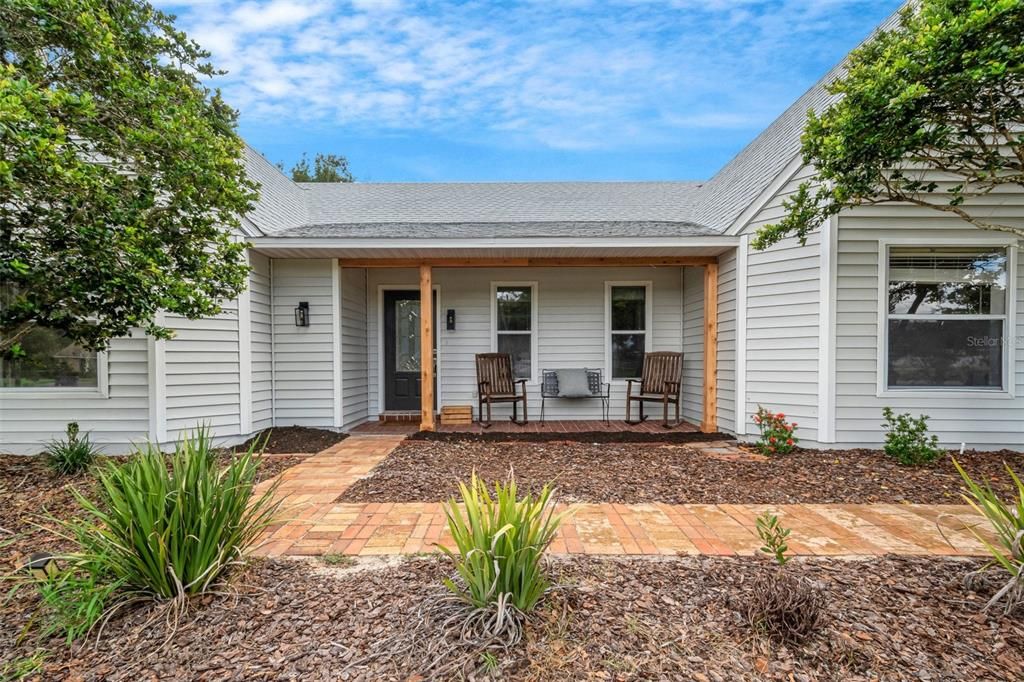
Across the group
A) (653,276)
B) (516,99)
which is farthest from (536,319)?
(516,99)

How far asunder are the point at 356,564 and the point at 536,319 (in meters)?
5.17

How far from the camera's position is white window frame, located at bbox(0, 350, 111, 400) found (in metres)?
4.62

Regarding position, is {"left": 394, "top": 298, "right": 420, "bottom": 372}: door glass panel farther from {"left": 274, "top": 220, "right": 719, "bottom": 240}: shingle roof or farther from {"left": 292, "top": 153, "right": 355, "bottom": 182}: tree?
{"left": 292, "top": 153, "right": 355, "bottom": 182}: tree

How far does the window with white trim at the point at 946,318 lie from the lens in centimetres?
466

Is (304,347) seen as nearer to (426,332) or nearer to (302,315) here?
(302,315)

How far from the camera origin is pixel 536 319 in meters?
7.17

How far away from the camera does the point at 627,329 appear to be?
23.6 feet

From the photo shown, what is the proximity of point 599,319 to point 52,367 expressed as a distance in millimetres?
6585

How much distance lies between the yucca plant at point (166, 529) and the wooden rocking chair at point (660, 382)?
540cm

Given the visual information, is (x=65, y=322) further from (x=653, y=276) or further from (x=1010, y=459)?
(x=1010, y=459)

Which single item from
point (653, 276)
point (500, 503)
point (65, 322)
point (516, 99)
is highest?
point (516, 99)

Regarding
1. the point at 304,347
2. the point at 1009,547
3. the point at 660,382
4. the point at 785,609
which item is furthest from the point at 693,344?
the point at 304,347

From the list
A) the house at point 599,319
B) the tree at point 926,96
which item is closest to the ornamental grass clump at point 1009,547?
the tree at point 926,96

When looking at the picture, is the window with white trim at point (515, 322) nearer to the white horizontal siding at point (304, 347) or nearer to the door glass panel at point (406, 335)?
the door glass panel at point (406, 335)
